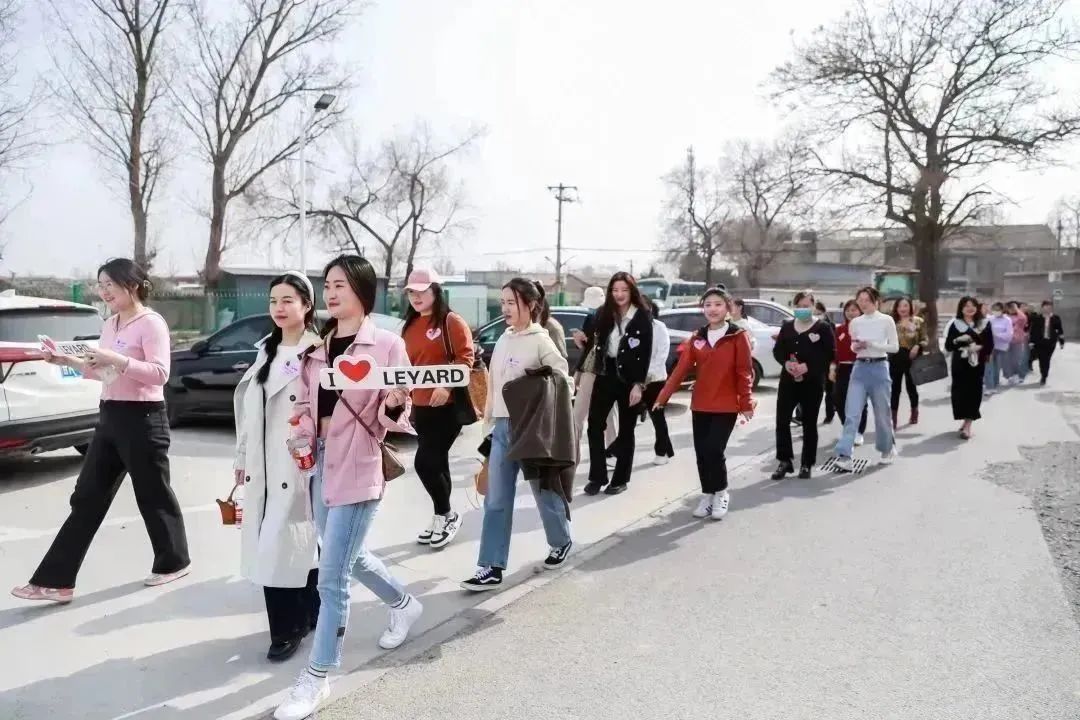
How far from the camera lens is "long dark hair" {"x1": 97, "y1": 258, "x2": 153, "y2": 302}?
4.29 meters

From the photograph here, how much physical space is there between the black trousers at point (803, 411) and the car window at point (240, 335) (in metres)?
5.84

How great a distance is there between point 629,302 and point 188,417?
606cm

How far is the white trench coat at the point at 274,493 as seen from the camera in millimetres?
3445

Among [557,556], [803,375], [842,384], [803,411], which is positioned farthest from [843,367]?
[557,556]

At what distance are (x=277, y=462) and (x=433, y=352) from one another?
6.08 ft

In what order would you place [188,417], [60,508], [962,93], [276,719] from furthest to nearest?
[962,93]
[188,417]
[60,508]
[276,719]

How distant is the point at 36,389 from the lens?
6699 mm

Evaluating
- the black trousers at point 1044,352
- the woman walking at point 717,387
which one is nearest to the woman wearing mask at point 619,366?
the woman walking at point 717,387

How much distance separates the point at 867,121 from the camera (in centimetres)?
2319

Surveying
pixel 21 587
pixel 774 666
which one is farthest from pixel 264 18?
pixel 774 666

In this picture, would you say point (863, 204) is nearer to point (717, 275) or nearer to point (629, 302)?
point (629, 302)

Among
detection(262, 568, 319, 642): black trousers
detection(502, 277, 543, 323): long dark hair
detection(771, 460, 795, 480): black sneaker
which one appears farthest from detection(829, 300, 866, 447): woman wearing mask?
detection(262, 568, 319, 642): black trousers

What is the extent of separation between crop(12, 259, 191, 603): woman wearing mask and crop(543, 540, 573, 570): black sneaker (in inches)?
87.5

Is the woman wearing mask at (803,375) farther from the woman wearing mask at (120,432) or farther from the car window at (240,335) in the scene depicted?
the car window at (240,335)
